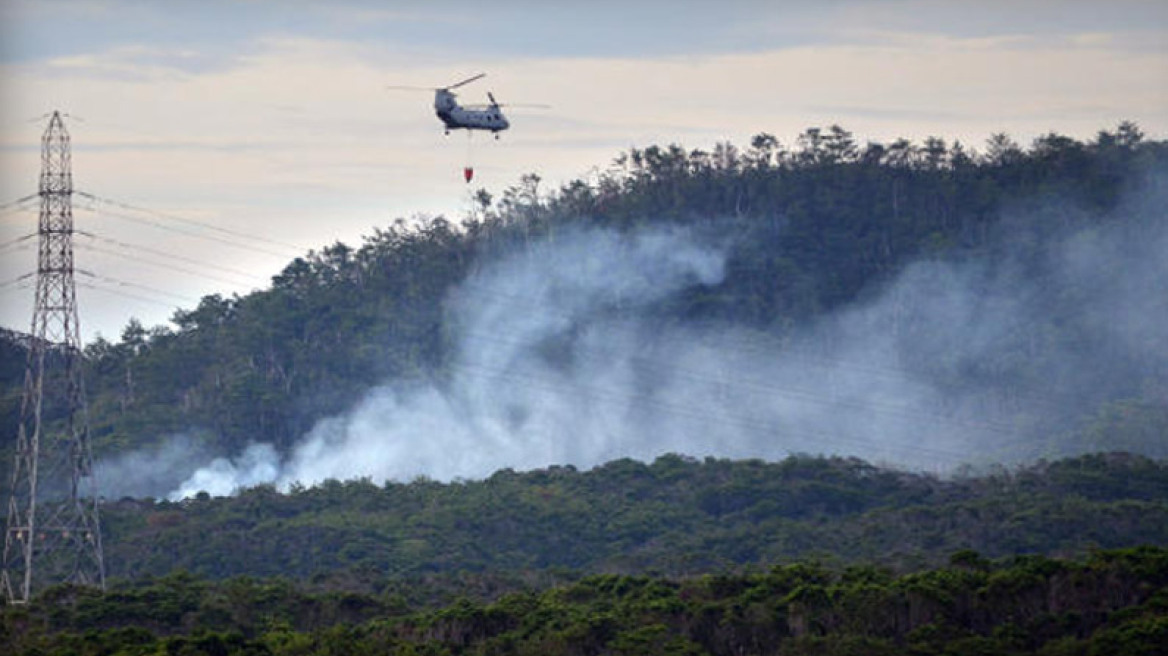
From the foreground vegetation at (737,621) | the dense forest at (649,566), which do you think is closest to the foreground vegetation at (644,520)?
the dense forest at (649,566)

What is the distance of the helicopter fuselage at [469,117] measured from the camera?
94.6 m

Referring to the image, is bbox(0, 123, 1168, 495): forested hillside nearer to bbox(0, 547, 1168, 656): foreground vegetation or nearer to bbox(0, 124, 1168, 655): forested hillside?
bbox(0, 124, 1168, 655): forested hillside

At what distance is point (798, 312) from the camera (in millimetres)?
183750

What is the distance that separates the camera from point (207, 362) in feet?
586

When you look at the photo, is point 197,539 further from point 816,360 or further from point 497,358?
point 816,360

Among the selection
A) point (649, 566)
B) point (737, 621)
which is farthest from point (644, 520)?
point (737, 621)

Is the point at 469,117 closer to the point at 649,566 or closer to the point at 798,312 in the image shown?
the point at 649,566

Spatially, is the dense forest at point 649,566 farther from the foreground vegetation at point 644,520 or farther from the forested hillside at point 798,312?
the forested hillside at point 798,312

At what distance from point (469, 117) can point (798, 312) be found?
8986 cm

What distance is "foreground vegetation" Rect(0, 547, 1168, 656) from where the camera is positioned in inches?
3219

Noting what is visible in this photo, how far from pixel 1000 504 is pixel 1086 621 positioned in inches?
1865

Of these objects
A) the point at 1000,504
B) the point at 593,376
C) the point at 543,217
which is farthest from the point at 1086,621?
the point at 543,217

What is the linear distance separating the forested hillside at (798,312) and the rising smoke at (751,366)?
0.25 m

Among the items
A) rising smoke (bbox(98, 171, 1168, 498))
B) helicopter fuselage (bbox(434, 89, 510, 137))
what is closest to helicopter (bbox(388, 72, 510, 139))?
helicopter fuselage (bbox(434, 89, 510, 137))
